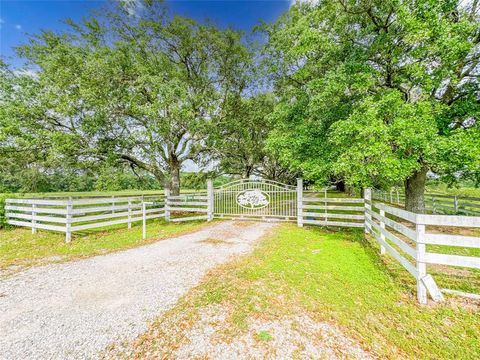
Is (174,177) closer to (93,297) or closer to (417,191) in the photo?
(93,297)

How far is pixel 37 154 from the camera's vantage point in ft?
32.1

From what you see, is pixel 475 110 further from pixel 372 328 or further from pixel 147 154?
pixel 147 154

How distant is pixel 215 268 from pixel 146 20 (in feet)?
40.3

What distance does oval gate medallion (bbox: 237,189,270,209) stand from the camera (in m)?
9.72

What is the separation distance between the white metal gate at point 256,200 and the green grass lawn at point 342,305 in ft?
13.9

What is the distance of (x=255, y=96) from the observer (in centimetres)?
1358

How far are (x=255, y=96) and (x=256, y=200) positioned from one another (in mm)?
7138

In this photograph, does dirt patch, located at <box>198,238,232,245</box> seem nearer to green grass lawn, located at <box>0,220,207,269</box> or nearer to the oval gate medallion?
green grass lawn, located at <box>0,220,207,269</box>

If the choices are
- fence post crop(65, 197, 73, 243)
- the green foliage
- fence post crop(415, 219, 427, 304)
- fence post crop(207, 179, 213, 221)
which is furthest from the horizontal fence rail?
fence post crop(415, 219, 427, 304)

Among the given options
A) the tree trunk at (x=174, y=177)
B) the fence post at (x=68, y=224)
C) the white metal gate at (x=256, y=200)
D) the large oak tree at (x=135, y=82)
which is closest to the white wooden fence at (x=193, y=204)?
the white metal gate at (x=256, y=200)

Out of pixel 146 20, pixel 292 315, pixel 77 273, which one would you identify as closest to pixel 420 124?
pixel 292 315

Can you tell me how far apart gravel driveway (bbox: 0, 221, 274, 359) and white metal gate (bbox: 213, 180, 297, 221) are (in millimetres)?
3861

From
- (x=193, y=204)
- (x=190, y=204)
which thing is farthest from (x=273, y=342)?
(x=190, y=204)

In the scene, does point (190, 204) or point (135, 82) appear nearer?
point (135, 82)
